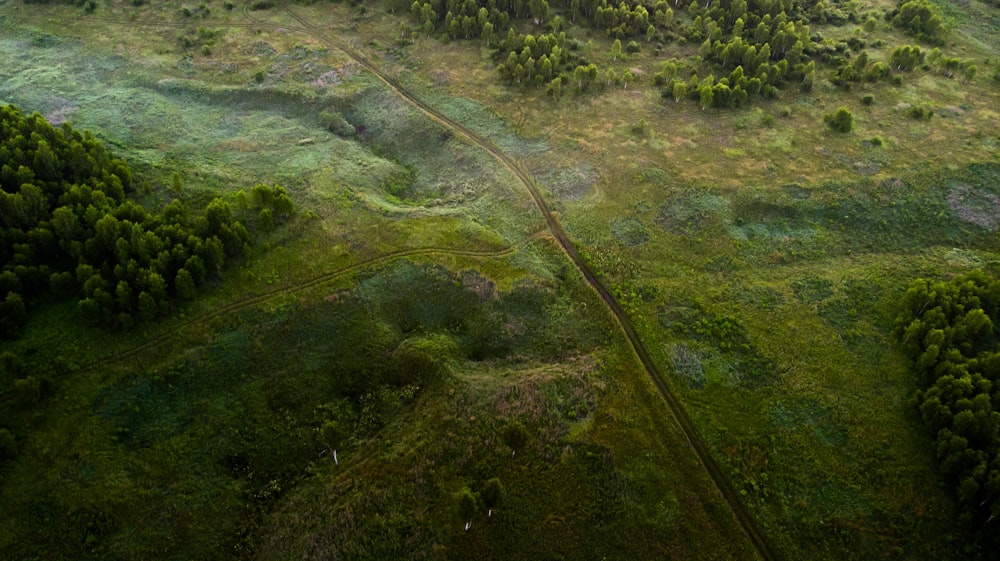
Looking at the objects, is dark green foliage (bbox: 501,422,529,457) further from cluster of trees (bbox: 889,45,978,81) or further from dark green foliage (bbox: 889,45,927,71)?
cluster of trees (bbox: 889,45,978,81)

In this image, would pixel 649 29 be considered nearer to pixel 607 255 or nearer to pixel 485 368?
pixel 607 255

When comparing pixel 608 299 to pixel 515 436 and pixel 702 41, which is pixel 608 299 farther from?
pixel 702 41

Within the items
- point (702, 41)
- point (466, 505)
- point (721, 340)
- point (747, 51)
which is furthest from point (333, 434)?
point (702, 41)

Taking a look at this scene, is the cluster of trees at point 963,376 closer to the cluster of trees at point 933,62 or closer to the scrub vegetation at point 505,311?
the scrub vegetation at point 505,311

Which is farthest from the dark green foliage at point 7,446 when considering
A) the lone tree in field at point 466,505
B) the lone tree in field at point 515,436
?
the lone tree in field at point 515,436

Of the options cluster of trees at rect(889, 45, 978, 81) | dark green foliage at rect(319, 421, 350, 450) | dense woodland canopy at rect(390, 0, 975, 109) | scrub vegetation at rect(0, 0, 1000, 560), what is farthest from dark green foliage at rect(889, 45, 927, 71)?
dark green foliage at rect(319, 421, 350, 450)
